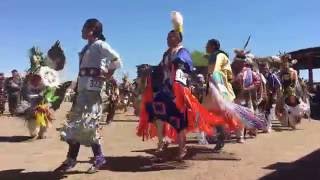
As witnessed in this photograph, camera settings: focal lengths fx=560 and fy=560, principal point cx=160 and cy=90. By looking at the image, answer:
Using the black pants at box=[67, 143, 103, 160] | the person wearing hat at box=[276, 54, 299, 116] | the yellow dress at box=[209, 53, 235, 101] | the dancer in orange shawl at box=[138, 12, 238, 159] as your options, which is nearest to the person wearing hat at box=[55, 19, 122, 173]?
the black pants at box=[67, 143, 103, 160]

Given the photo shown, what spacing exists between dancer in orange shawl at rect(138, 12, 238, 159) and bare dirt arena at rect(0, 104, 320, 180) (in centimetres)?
49

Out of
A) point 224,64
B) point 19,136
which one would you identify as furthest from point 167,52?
point 19,136

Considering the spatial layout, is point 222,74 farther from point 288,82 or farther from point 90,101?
point 288,82

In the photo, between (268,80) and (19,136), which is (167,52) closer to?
(19,136)

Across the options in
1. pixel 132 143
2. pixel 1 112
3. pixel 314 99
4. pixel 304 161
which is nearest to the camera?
pixel 304 161

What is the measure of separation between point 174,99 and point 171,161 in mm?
855

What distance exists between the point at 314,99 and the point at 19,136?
608 inches

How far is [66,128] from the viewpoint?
22.0ft

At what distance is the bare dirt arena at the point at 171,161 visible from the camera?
266 inches

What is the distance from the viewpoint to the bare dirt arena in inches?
266

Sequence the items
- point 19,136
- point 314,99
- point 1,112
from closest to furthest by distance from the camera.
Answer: point 19,136
point 1,112
point 314,99

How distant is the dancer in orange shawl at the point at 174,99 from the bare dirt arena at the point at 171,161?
0.49m

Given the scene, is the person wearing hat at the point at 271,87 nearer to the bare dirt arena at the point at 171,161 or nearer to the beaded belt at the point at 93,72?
the bare dirt arena at the point at 171,161

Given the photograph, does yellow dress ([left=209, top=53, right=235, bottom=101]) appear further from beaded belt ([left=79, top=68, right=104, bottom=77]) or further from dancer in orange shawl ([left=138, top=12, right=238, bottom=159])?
beaded belt ([left=79, top=68, right=104, bottom=77])
